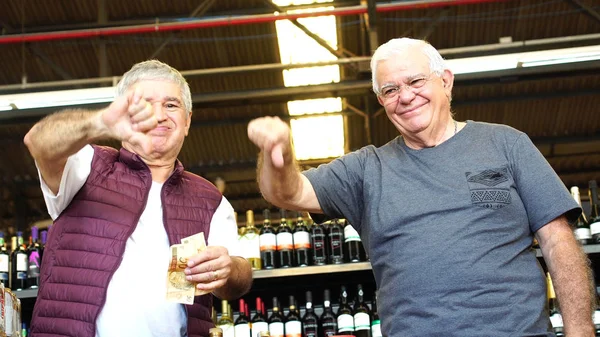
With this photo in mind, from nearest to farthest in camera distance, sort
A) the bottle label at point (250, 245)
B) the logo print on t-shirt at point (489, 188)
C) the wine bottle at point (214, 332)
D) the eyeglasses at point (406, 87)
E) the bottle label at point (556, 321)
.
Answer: the logo print on t-shirt at point (489, 188), the eyeglasses at point (406, 87), the wine bottle at point (214, 332), the bottle label at point (556, 321), the bottle label at point (250, 245)

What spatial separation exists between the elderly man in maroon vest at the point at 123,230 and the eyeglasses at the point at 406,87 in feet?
2.44

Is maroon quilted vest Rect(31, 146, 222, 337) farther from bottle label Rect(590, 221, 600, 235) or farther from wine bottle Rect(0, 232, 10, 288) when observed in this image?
bottle label Rect(590, 221, 600, 235)

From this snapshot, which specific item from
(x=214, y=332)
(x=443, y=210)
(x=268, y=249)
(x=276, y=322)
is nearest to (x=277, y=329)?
(x=276, y=322)

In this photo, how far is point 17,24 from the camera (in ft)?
28.0

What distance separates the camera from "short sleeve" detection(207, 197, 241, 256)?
3.11 metres

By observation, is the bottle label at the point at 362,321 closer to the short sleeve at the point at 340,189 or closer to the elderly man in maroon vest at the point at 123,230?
the elderly man in maroon vest at the point at 123,230

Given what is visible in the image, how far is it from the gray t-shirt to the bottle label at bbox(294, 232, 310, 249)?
2273 millimetres

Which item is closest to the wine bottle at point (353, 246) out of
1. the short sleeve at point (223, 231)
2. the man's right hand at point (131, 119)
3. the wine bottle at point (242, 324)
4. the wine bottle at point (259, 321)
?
the wine bottle at point (259, 321)

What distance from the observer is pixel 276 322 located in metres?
5.15

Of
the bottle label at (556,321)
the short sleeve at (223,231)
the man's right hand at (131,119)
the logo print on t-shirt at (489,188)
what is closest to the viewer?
the man's right hand at (131,119)

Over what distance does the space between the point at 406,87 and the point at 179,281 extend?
0.97m

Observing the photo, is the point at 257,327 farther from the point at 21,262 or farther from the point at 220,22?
the point at 220,22

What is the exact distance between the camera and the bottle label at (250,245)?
5102 mm

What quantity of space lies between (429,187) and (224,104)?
19.3 feet
